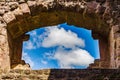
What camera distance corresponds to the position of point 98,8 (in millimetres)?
7223

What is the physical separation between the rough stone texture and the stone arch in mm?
866

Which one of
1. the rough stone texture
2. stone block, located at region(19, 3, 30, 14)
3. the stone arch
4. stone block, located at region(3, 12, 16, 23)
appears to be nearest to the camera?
the rough stone texture

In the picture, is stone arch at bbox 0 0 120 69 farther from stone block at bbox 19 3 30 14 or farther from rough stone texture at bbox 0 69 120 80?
rough stone texture at bbox 0 69 120 80

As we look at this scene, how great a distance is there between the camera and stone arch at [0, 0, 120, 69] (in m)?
7.05

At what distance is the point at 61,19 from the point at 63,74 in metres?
2.38

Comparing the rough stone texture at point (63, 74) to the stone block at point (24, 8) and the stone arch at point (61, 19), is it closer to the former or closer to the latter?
the stone arch at point (61, 19)

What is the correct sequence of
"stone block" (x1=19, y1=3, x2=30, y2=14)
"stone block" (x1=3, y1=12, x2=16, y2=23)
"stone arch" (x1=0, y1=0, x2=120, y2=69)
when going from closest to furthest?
"stone arch" (x1=0, y1=0, x2=120, y2=69) → "stone block" (x1=3, y1=12, x2=16, y2=23) → "stone block" (x1=19, y1=3, x2=30, y2=14)

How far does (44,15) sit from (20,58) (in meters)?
1.37

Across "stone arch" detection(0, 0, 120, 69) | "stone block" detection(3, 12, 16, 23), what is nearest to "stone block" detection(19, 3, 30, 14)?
"stone arch" detection(0, 0, 120, 69)

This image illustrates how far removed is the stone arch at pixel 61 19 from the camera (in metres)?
7.05

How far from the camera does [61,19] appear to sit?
309 inches

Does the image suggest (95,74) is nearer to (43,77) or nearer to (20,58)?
(43,77)

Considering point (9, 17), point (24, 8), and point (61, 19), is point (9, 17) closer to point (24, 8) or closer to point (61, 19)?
point (24, 8)

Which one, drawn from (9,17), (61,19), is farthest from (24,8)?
(61,19)
